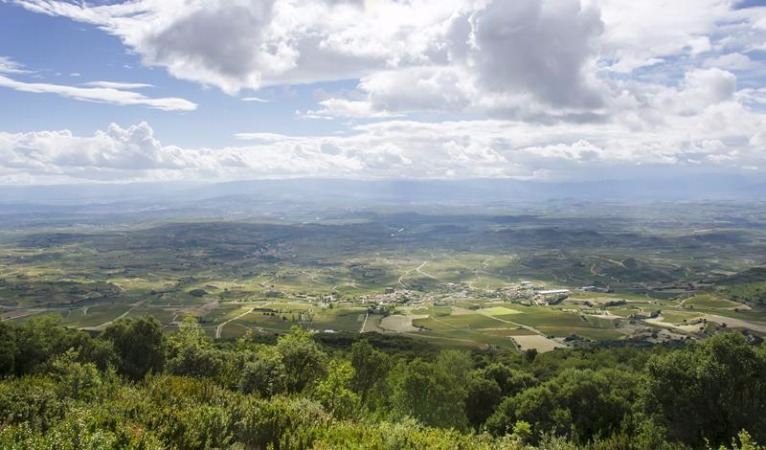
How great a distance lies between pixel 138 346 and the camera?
53031mm

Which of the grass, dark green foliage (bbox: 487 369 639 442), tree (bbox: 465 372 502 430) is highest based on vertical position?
dark green foliage (bbox: 487 369 639 442)

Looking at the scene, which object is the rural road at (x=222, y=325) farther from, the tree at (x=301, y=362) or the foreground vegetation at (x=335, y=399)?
the tree at (x=301, y=362)

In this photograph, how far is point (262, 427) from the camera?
24766mm

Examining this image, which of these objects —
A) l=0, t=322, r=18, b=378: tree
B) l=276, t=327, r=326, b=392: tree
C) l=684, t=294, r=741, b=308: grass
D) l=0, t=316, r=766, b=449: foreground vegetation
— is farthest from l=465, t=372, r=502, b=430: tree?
l=684, t=294, r=741, b=308: grass

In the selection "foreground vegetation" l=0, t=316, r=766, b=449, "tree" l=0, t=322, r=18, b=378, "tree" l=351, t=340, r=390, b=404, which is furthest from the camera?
"tree" l=351, t=340, r=390, b=404

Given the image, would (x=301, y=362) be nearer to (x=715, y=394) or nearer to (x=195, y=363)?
(x=195, y=363)

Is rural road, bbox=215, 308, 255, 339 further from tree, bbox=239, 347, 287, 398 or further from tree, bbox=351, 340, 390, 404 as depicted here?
tree, bbox=239, 347, 287, 398

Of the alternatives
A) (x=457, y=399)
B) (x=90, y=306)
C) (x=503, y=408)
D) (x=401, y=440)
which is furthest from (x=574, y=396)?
(x=90, y=306)

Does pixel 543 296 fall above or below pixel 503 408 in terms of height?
below

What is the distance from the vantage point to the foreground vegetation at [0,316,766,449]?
22922 millimetres

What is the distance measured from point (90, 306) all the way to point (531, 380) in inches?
6661

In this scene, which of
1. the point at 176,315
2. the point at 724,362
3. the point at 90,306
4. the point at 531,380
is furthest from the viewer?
the point at 90,306

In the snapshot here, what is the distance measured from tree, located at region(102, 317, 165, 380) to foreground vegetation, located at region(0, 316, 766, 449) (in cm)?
15

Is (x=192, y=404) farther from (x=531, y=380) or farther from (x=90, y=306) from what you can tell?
(x=90, y=306)
